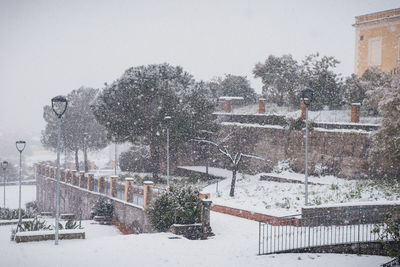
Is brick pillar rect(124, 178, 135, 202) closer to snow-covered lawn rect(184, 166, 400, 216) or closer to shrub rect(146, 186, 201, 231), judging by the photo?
snow-covered lawn rect(184, 166, 400, 216)

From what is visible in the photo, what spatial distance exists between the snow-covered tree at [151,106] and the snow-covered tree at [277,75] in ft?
32.7

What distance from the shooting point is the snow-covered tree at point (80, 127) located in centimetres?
3919

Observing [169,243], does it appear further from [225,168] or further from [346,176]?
[225,168]

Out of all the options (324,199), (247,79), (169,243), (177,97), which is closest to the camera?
(169,243)

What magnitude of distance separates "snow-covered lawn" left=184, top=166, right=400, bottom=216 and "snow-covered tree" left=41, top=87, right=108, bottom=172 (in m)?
21.4

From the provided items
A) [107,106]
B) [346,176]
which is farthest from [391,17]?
[107,106]

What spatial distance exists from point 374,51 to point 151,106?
1718cm

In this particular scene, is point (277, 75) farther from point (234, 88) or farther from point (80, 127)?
point (80, 127)

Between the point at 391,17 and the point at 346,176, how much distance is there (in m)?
13.5

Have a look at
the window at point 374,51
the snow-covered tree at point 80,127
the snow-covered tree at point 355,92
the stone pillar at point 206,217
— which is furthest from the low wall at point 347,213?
the snow-covered tree at point 80,127

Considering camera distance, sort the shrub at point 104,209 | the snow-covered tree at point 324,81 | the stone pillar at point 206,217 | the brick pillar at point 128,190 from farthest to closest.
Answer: the snow-covered tree at point 324,81, the shrub at point 104,209, the brick pillar at point 128,190, the stone pillar at point 206,217

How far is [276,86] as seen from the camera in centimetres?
3316

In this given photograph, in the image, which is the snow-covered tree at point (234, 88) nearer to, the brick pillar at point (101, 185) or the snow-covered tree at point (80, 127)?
the snow-covered tree at point (80, 127)

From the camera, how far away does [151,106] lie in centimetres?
2467
